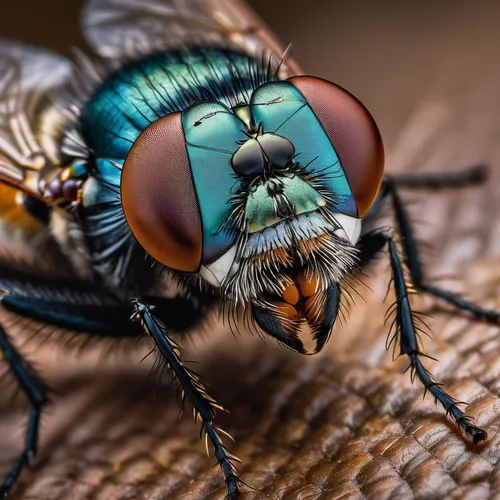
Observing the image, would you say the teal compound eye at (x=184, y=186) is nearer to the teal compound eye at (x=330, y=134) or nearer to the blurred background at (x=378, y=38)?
the teal compound eye at (x=330, y=134)

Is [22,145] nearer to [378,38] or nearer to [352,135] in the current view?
[352,135]

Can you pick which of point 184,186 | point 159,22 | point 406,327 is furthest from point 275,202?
point 159,22

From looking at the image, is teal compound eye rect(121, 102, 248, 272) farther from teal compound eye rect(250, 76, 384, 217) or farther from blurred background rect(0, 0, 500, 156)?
blurred background rect(0, 0, 500, 156)

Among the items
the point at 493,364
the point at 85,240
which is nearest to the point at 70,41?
the point at 85,240

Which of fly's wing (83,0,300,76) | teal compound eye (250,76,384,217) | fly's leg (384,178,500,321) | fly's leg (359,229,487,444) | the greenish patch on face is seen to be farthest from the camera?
fly's wing (83,0,300,76)

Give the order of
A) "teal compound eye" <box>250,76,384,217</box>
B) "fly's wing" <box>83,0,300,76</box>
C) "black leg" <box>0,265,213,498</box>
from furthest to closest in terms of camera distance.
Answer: "fly's wing" <box>83,0,300,76</box> → "black leg" <box>0,265,213,498</box> → "teal compound eye" <box>250,76,384,217</box>

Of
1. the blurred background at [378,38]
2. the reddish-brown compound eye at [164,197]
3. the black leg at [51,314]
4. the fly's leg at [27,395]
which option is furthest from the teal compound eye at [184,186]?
the blurred background at [378,38]

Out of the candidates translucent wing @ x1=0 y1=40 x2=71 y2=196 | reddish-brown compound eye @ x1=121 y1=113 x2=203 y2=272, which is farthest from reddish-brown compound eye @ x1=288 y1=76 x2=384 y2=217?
translucent wing @ x1=0 y1=40 x2=71 y2=196
